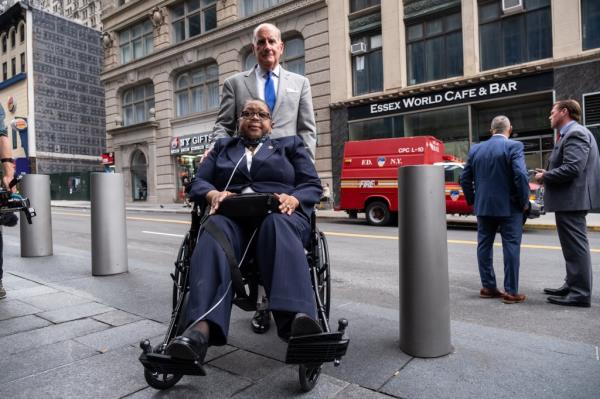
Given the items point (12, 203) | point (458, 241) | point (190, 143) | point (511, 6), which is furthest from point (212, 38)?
A: point (12, 203)

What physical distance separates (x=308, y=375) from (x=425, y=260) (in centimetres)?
104

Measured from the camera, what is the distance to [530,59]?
50.7 feet

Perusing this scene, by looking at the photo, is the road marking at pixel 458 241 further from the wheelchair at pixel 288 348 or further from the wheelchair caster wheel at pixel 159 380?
the wheelchair caster wheel at pixel 159 380

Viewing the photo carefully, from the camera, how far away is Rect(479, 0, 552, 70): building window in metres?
15.2

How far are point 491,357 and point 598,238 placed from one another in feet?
26.8

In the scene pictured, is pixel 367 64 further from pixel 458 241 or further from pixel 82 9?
pixel 82 9

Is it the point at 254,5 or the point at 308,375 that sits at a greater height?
the point at 254,5

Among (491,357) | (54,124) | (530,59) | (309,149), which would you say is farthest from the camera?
(54,124)

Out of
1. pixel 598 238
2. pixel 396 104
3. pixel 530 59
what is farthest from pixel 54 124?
pixel 598 238

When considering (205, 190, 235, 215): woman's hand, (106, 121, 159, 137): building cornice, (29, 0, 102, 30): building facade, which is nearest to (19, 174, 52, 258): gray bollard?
(205, 190, 235, 215): woman's hand

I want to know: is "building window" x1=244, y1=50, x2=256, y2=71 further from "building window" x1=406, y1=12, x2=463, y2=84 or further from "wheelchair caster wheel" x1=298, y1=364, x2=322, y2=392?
"wheelchair caster wheel" x1=298, y1=364, x2=322, y2=392

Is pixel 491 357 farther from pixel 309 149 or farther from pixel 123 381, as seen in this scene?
pixel 123 381

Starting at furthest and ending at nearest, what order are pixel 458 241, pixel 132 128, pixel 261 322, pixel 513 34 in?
pixel 132 128 < pixel 513 34 < pixel 458 241 < pixel 261 322

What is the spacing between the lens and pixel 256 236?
2703 millimetres
